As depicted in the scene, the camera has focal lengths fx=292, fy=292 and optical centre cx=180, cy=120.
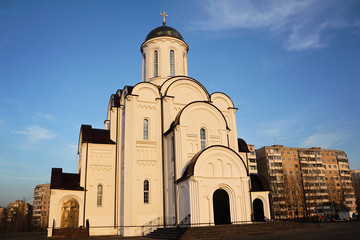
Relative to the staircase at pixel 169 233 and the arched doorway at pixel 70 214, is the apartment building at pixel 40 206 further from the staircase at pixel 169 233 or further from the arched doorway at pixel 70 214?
the staircase at pixel 169 233

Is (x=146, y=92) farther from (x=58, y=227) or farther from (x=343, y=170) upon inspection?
(x=343, y=170)

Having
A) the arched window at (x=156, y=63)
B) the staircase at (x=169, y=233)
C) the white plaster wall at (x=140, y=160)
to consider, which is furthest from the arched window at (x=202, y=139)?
the arched window at (x=156, y=63)

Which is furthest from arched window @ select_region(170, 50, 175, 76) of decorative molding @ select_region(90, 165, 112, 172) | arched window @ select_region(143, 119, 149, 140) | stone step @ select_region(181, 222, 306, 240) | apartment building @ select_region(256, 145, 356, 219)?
apartment building @ select_region(256, 145, 356, 219)

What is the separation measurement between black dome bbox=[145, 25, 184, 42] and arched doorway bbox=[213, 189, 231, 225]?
575 inches

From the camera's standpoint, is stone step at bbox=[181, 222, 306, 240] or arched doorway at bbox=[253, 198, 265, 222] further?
arched doorway at bbox=[253, 198, 265, 222]

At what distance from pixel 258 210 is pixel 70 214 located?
14.2m

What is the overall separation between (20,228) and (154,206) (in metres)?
44.7

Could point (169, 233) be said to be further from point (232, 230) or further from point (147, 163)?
point (147, 163)

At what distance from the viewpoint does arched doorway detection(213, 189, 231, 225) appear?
18516 mm

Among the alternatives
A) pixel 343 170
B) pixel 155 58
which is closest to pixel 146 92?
pixel 155 58

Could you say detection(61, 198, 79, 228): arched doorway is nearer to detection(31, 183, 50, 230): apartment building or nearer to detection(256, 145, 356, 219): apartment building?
detection(256, 145, 356, 219): apartment building

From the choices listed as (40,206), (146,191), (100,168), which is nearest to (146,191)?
(146,191)

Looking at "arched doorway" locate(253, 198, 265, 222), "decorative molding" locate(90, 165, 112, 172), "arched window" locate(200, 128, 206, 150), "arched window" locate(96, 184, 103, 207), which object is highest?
"arched window" locate(200, 128, 206, 150)

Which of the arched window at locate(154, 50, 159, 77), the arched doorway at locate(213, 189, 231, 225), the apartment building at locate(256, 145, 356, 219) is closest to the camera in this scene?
the arched doorway at locate(213, 189, 231, 225)
